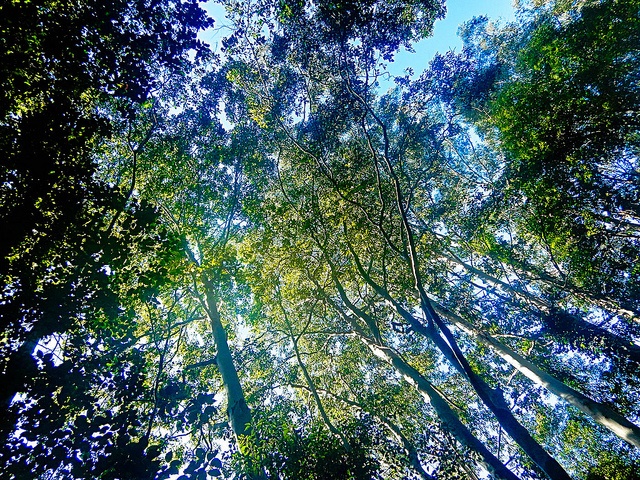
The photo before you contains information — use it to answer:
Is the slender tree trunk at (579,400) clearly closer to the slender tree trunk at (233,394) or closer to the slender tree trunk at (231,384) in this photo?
the slender tree trunk at (233,394)

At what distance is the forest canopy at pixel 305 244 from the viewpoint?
14.3 feet

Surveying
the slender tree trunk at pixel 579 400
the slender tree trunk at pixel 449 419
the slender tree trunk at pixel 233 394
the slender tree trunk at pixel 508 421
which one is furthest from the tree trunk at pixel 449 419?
the slender tree trunk at pixel 233 394

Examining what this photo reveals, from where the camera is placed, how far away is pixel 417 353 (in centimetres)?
1341

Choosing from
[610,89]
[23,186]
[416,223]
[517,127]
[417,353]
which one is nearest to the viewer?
[23,186]

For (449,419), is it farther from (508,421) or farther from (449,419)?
(508,421)

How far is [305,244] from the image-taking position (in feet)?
32.7

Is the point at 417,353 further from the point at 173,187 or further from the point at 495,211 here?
the point at 173,187

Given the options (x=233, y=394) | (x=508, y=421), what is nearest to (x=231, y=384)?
(x=233, y=394)

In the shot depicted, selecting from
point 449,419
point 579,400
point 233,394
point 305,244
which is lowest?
point 579,400

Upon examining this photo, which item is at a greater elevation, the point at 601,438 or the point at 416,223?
the point at 416,223

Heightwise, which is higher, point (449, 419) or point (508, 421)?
point (449, 419)

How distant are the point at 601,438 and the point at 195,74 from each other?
25.0 meters

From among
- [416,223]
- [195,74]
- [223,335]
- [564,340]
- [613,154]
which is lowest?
[564,340]

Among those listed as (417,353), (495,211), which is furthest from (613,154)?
(417,353)
